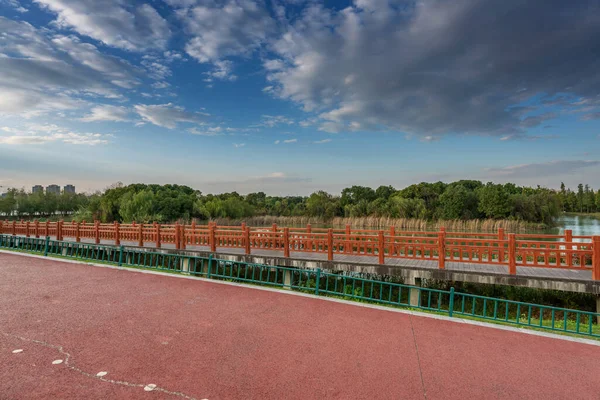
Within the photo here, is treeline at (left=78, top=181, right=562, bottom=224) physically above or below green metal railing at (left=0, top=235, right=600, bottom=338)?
above

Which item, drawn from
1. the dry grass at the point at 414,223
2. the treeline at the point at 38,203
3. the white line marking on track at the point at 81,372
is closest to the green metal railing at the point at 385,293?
the white line marking on track at the point at 81,372

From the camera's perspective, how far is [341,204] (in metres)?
49.2

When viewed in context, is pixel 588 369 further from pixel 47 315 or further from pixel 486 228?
pixel 486 228

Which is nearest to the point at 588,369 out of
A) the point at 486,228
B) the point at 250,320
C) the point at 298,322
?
the point at 298,322

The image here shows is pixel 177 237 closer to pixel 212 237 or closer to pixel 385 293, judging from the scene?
pixel 212 237

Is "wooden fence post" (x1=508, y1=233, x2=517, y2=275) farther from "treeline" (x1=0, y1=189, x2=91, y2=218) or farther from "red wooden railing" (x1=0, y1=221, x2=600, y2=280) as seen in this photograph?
"treeline" (x1=0, y1=189, x2=91, y2=218)

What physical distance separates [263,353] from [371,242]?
266 inches

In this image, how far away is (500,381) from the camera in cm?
389

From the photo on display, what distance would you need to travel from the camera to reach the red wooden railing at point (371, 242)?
863 centimetres

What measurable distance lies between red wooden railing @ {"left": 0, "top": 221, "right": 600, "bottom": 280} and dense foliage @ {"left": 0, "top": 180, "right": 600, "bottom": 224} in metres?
16.5

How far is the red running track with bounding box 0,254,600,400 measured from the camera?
3570 millimetres

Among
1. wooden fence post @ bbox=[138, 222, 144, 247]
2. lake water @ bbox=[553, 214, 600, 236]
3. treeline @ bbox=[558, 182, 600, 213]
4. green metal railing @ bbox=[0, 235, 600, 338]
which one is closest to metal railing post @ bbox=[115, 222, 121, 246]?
wooden fence post @ bbox=[138, 222, 144, 247]

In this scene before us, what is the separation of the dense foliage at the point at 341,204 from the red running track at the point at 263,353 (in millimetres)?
26529

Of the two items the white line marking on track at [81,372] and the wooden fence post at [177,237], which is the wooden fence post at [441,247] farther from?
the wooden fence post at [177,237]
